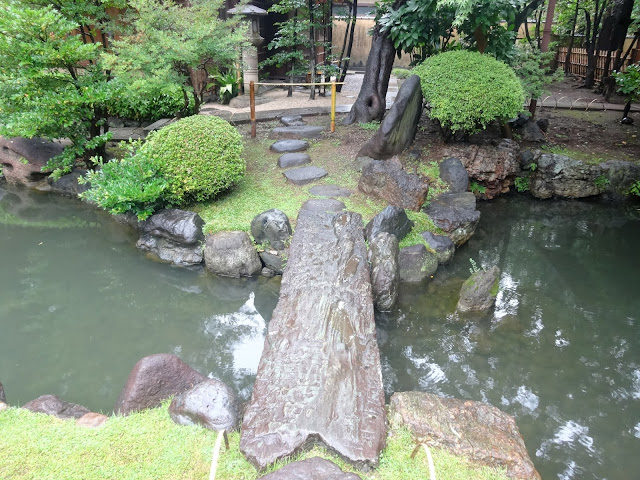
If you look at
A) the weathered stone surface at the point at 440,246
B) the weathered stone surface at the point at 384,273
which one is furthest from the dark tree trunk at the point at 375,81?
the weathered stone surface at the point at 384,273

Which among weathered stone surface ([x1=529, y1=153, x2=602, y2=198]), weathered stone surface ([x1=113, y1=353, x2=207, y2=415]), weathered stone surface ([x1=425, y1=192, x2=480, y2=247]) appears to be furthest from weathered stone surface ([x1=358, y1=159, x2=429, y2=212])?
weathered stone surface ([x1=113, y1=353, x2=207, y2=415])

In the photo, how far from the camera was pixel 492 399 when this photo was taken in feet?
14.0

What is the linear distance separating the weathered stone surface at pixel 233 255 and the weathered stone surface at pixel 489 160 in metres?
4.48

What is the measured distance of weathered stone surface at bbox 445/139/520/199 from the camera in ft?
27.7

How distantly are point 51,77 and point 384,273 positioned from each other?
602cm

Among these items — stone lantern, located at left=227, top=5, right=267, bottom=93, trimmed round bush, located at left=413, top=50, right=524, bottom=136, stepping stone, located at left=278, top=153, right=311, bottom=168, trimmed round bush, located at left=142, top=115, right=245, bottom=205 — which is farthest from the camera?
stone lantern, located at left=227, top=5, right=267, bottom=93

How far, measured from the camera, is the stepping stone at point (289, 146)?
902 cm

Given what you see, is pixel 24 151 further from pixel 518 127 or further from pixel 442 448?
pixel 518 127

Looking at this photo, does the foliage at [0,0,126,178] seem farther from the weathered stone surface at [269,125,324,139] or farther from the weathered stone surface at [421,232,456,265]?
the weathered stone surface at [421,232,456,265]

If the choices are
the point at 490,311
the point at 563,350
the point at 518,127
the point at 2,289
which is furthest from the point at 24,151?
the point at 518,127

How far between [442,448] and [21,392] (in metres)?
3.84

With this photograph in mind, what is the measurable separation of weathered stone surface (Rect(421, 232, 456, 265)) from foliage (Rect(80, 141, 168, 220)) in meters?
3.87

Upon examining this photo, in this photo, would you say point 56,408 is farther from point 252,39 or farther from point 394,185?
point 252,39

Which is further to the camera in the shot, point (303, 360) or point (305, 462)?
point (303, 360)
